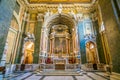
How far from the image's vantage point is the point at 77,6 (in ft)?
35.1

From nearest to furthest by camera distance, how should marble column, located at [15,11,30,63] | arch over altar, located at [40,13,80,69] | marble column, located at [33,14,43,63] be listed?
marble column, located at [15,11,30,63] < marble column, located at [33,14,43,63] < arch over altar, located at [40,13,80,69]

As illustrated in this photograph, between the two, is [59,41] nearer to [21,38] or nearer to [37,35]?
[37,35]

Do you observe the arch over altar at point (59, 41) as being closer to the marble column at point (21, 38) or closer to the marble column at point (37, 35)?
the marble column at point (37, 35)

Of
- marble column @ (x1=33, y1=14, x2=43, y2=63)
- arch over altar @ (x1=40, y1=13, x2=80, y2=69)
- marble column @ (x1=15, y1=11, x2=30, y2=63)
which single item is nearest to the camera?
marble column @ (x1=15, y1=11, x2=30, y2=63)

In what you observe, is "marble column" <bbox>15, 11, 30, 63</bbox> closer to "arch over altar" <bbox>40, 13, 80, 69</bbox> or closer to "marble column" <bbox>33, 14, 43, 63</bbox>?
"marble column" <bbox>33, 14, 43, 63</bbox>

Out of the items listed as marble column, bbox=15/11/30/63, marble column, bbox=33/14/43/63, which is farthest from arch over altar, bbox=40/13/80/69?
marble column, bbox=15/11/30/63

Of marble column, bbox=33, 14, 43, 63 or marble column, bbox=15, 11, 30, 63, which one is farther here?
marble column, bbox=33, 14, 43, 63

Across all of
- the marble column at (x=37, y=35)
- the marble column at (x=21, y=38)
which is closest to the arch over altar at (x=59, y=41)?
the marble column at (x=37, y=35)

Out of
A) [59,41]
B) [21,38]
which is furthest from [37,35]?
[59,41]

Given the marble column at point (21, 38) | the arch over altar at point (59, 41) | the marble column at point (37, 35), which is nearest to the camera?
the marble column at point (21, 38)

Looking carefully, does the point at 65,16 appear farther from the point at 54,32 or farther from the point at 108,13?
the point at 108,13

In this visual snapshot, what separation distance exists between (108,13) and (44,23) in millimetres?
7726

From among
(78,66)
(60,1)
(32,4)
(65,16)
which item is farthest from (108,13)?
(32,4)

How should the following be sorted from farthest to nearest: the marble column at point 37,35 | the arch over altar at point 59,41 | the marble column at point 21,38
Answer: the arch over altar at point 59,41
the marble column at point 37,35
the marble column at point 21,38
